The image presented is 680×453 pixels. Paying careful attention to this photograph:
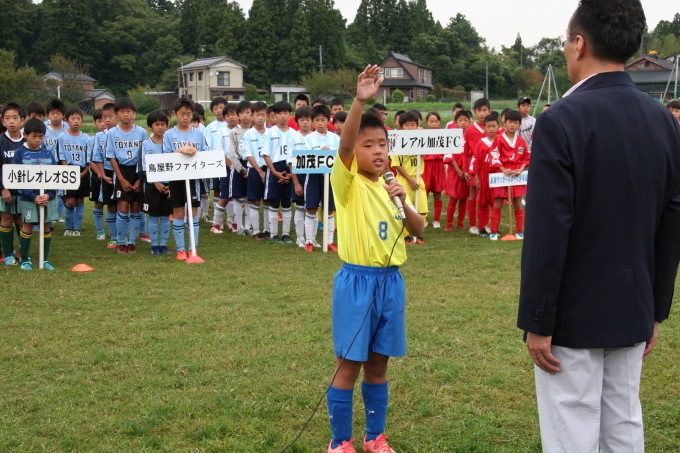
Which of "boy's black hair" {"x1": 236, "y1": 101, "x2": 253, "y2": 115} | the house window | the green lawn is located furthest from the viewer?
the house window

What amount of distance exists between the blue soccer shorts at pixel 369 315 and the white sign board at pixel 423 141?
700 centimetres

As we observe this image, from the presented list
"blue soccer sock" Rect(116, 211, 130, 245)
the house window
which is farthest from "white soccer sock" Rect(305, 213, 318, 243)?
the house window

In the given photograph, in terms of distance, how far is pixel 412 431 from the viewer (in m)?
3.96

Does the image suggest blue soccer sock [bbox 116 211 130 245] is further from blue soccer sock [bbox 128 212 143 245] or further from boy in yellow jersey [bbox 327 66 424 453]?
boy in yellow jersey [bbox 327 66 424 453]

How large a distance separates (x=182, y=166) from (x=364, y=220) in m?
5.94

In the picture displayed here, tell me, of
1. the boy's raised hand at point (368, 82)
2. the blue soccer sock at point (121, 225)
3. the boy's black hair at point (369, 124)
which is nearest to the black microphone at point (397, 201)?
the boy's black hair at point (369, 124)

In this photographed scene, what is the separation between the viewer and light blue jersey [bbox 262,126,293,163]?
10.5m

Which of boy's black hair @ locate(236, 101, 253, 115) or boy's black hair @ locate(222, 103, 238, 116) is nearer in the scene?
boy's black hair @ locate(236, 101, 253, 115)

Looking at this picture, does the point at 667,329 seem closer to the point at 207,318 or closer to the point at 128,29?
the point at 207,318

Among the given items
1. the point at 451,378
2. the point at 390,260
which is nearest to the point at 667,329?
the point at 451,378

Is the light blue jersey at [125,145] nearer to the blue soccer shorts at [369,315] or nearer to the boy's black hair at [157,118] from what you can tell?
the boy's black hair at [157,118]

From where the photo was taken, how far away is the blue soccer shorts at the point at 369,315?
3.47m

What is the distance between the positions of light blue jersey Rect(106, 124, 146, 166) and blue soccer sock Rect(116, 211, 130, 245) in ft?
2.57

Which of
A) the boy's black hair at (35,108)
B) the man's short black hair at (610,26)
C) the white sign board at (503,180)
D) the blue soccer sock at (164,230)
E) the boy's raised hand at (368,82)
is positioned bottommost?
the blue soccer sock at (164,230)
